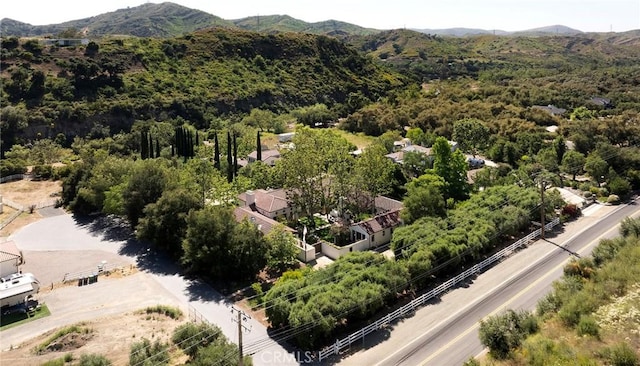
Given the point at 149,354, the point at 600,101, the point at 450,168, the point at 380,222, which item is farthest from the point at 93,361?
the point at 600,101

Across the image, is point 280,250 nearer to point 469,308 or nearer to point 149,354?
point 149,354

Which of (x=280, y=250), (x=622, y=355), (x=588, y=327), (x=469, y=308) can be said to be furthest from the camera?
(x=280, y=250)

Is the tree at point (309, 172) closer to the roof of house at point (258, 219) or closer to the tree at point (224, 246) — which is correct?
the roof of house at point (258, 219)

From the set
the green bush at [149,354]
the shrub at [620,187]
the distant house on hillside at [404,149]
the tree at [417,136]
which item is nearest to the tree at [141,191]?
the green bush at [149,354]

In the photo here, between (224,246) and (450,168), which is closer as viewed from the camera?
(224,246)

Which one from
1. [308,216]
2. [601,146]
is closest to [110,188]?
[308,216]

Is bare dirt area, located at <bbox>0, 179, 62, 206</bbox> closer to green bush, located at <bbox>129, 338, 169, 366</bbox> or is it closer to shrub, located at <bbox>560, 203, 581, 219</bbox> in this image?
green bush, located at <bbox>129, 338, 169, 366</bbox>

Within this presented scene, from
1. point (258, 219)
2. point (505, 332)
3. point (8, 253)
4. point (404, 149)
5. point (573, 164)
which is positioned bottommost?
point (8, 253)
